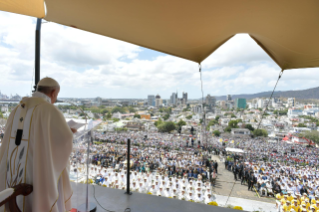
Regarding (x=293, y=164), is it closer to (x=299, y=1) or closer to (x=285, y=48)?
(x=285, y=48)

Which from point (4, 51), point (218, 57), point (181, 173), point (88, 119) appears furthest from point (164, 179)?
point (218, 57)

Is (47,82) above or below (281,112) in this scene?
→ above

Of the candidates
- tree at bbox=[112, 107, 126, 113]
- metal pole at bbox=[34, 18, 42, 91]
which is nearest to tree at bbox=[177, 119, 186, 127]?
tree at bbox=[112, 107, 126, 113]

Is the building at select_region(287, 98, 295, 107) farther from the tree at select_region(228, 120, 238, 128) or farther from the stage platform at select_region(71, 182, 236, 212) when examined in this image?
the stage platform at select_region(71, 182, 236, 212)

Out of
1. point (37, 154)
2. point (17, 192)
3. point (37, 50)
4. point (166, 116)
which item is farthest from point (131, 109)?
point (17, 192)

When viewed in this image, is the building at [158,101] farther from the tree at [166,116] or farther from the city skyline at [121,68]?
the tree at [166,116]

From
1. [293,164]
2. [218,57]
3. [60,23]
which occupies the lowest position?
[293,164]

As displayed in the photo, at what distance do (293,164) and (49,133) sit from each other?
211 inches

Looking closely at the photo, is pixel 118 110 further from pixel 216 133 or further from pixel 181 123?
pixel 216 133

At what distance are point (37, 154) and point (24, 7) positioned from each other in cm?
177

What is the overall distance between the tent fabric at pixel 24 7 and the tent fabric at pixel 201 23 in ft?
0.36

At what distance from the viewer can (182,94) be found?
61.4ft

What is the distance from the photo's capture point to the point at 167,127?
14.3m

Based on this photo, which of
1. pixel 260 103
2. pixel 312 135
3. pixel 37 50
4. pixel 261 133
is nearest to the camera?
pixel 37 50
